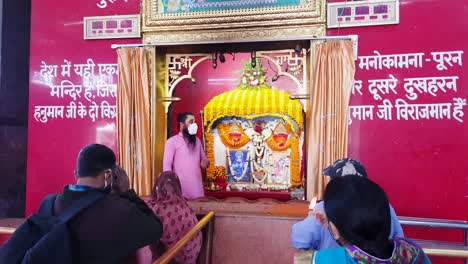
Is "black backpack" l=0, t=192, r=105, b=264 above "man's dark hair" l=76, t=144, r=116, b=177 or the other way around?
the other way around

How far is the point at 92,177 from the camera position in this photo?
1.62 m

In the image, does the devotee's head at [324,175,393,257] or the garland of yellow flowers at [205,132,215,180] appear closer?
the devotee's head at [324,175,393,257]

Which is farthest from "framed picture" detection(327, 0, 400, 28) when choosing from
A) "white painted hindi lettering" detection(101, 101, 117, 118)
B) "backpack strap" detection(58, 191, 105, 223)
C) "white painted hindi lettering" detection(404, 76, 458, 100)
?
"backpack strap" detection(58, 191, 105, 223)

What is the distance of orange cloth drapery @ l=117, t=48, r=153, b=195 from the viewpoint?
477 cm

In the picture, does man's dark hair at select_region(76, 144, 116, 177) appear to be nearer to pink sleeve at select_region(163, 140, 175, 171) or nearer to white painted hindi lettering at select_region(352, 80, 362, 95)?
pink sleeve at select_region(163, 140, 175, 171)

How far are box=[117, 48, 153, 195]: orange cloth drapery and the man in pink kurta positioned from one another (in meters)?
0.41

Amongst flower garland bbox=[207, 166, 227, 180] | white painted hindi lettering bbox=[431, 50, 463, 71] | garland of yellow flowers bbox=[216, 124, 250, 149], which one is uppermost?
white painted hindi lettering bbox=[431, 50, 463, 71]

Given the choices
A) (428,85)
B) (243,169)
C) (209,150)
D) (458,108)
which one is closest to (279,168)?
(243,169)

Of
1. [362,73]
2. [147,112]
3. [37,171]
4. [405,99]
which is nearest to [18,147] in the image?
[37,171]

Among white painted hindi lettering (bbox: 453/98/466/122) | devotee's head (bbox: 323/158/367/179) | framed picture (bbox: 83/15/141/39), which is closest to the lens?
devotee's head (bbox: 323/158/367/179)

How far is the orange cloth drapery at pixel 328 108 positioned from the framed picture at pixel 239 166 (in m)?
2.49

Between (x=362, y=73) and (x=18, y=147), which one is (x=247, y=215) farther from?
(x=18, y=147)

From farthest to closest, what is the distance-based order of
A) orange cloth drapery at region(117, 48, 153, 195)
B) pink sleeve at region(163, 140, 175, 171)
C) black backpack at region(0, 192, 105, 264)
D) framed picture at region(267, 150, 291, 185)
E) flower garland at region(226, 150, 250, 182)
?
flower garland at region(226, 150, 250, 182)
framed picture at region(267, 150, 291, 185)
orange cloth drapery at region(117, 48, 153, 195)
pink sleeve at region(163, 140, 175, 171)
black backpack at region(0, 192, 105, 264)

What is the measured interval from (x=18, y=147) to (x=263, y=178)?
4.38 meters
